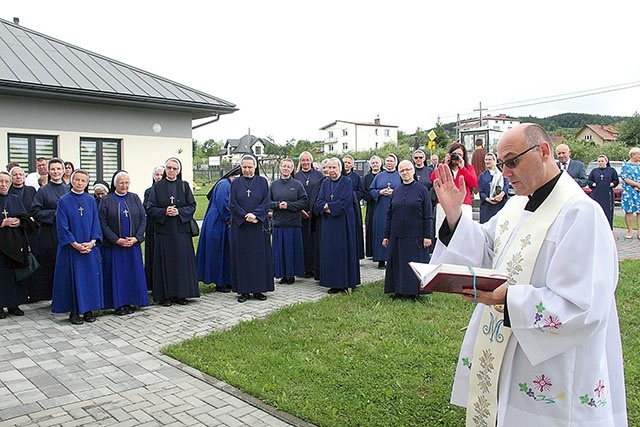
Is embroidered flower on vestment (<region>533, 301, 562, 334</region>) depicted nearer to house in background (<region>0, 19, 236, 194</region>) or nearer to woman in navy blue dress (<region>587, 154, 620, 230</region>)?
woman in navy blue dress (<region>587, 154, 620, 230</region>)

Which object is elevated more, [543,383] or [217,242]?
[217,242]

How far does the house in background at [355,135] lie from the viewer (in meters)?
95.9

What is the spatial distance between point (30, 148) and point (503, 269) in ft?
50.6

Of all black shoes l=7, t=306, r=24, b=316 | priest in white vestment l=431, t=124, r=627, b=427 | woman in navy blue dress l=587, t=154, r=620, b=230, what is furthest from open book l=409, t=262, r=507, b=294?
woman in navy blue dress l=587, t=154, r=620, b=230

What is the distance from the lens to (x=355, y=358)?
19.0 ft

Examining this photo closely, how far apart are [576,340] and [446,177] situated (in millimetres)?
1209

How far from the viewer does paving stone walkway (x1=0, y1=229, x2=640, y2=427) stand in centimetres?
459

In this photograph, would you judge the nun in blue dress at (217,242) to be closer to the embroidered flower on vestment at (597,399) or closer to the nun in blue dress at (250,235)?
the nun in blue dress at (250,235)

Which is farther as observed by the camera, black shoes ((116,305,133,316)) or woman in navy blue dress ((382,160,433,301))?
woman in navy blue dress ((382,160,433,301))

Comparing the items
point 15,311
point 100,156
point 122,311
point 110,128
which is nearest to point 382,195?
point 122,311

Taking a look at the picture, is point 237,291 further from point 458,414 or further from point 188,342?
point 458,414

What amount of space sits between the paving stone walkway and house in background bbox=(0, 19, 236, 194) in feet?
27.1

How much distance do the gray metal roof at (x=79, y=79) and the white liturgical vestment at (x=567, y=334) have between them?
573 inches

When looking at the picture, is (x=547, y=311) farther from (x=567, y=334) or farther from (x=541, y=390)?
(x=541, y=390)
